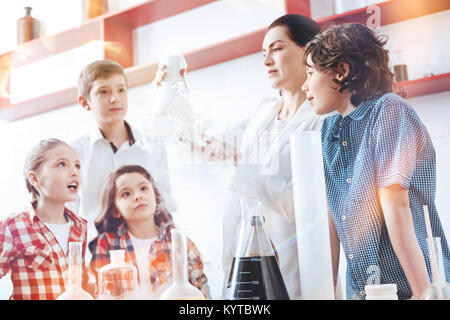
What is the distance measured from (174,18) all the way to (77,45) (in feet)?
1.02

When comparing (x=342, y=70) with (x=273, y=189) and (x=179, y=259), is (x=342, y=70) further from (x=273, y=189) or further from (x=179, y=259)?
(x=179, y=259)

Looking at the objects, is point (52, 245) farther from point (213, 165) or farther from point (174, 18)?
point (174, 18)

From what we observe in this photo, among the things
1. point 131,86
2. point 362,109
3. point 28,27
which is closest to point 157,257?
point 131,86

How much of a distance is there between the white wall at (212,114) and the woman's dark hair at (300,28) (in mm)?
63

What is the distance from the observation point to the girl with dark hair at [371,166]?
954 millimetres

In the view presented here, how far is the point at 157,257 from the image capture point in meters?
1.21

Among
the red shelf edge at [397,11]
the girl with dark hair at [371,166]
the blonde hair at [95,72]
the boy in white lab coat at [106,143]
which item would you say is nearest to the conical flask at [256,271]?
the girl with dark hair at [371,166]

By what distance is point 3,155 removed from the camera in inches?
58.8

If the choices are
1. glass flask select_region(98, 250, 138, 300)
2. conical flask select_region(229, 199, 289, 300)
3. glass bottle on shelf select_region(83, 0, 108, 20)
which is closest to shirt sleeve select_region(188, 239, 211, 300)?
glass flask select_region(98, 250, 138, 300)

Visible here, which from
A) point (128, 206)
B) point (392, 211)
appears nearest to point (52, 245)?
point (128, 206)

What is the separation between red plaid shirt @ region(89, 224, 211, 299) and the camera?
117 cm

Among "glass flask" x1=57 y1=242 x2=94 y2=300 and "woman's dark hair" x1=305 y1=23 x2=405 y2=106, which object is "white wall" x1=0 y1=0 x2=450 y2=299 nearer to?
"woman's dark hair" x1=305 y1=23 x2=405 y2=106

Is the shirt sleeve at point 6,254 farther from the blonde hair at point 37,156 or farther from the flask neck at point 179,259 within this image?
the flask neck at point 179,259

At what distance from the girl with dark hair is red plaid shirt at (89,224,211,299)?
33cm
